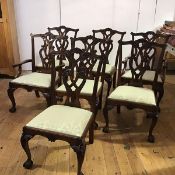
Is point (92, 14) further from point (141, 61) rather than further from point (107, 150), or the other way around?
point (107, 150)

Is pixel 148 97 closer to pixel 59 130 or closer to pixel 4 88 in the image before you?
pixel 59 130

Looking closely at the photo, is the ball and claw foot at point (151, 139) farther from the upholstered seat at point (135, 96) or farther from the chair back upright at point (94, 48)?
the chair back upright at point (94, 48)

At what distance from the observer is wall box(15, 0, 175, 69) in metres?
4.10

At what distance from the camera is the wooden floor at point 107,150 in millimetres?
1856

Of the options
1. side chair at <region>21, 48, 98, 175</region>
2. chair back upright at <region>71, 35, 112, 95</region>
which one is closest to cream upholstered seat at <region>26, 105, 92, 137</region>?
side chair at <region>21, 48, 98, 175</region>

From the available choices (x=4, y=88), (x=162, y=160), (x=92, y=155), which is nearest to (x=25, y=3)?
(x=4, y=88)

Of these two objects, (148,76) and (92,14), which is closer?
(148,76)

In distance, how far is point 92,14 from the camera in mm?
4176

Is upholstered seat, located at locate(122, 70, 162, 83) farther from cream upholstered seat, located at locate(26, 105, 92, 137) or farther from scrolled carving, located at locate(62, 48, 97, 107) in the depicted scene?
cream upholstered seat, located at locate(26, 105, 92, 137)

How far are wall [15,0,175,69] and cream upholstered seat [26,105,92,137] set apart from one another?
274 cm

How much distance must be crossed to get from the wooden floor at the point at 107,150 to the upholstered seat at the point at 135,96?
41cm

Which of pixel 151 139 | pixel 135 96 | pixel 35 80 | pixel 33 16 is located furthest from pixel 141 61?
pixel 33 16

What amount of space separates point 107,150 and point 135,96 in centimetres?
59

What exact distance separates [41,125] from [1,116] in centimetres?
122
